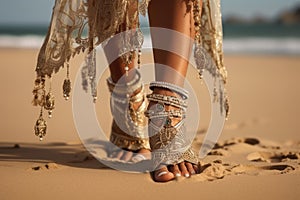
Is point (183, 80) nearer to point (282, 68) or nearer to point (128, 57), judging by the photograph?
point (128, 57)

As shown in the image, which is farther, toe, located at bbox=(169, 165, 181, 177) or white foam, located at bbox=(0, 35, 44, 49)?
white foam, located at bbox=(0, 35, 44, 49)

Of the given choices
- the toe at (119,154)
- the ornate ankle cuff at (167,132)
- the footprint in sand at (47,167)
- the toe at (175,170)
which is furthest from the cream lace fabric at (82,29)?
the toe at (175,170)

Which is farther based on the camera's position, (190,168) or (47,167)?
(47,167)

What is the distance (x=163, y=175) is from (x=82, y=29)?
78 cm

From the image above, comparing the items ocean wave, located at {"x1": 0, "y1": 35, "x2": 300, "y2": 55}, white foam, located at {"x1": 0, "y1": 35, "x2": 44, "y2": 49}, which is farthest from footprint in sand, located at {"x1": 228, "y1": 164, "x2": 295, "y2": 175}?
white foam, located at {"x1": 0, "y1": 35, "x2": 44, "y2": 49}

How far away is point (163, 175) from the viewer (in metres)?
2.11

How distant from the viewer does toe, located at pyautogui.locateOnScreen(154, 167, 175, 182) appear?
2.10m

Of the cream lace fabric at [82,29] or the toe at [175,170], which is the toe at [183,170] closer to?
the toe at [175,170]

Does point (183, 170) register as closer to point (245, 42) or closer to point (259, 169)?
point (259, 169)

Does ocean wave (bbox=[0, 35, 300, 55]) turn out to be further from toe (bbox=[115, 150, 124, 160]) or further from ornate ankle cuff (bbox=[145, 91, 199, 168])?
ornate ankle cuff (bbox=[145, 91, 199, 168])

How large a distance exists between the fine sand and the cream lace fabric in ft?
0.90

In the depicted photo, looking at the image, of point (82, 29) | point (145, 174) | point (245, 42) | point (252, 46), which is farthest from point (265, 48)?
point (145, 174)

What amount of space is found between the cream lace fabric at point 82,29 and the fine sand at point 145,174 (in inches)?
10.8

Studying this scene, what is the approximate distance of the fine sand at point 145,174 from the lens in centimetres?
199
